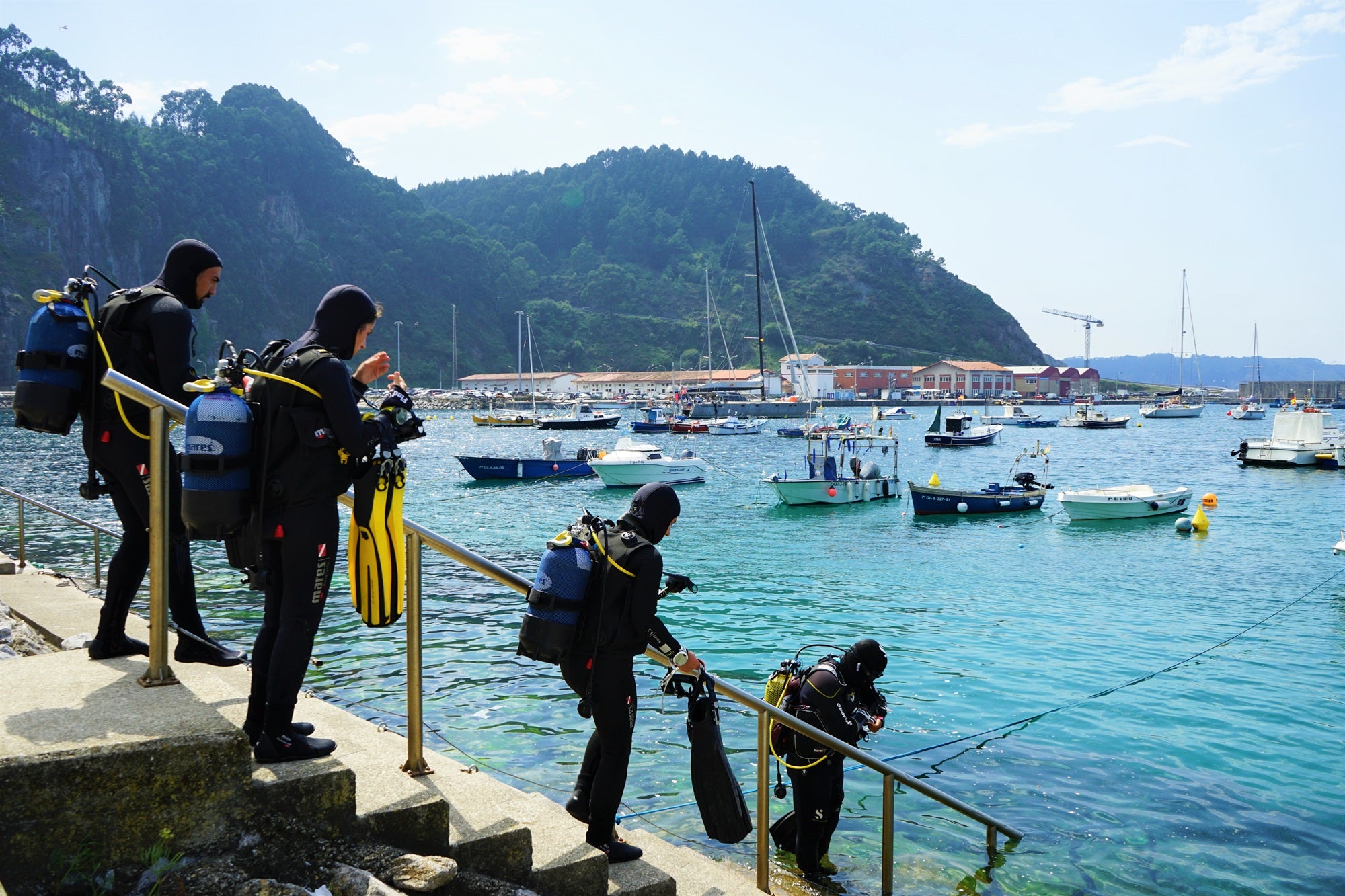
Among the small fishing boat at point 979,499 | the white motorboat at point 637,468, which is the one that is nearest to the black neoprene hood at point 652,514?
the small fishing boat at point 979,499

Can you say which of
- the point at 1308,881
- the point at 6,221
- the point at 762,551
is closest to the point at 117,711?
the point at 1308,881

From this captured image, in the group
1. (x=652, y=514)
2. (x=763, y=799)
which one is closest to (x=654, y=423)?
(x=763, y=799)

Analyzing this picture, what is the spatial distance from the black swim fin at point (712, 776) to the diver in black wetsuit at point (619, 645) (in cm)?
22

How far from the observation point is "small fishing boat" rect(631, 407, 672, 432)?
286 feet

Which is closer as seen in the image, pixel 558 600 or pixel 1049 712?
pixel 558 600

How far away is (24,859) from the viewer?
250 centimetres

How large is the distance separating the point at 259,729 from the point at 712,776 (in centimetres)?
193

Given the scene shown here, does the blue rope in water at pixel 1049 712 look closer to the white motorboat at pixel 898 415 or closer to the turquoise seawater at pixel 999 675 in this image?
the turquoise seawater at pixel 999 675

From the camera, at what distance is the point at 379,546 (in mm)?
3654

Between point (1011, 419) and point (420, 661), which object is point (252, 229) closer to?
point (1011, 419)

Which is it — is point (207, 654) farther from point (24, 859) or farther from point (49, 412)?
point (24, 859)

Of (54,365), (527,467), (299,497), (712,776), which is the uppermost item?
(54,365)

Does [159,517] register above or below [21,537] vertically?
above

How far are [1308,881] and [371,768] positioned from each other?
7010 millimetres
